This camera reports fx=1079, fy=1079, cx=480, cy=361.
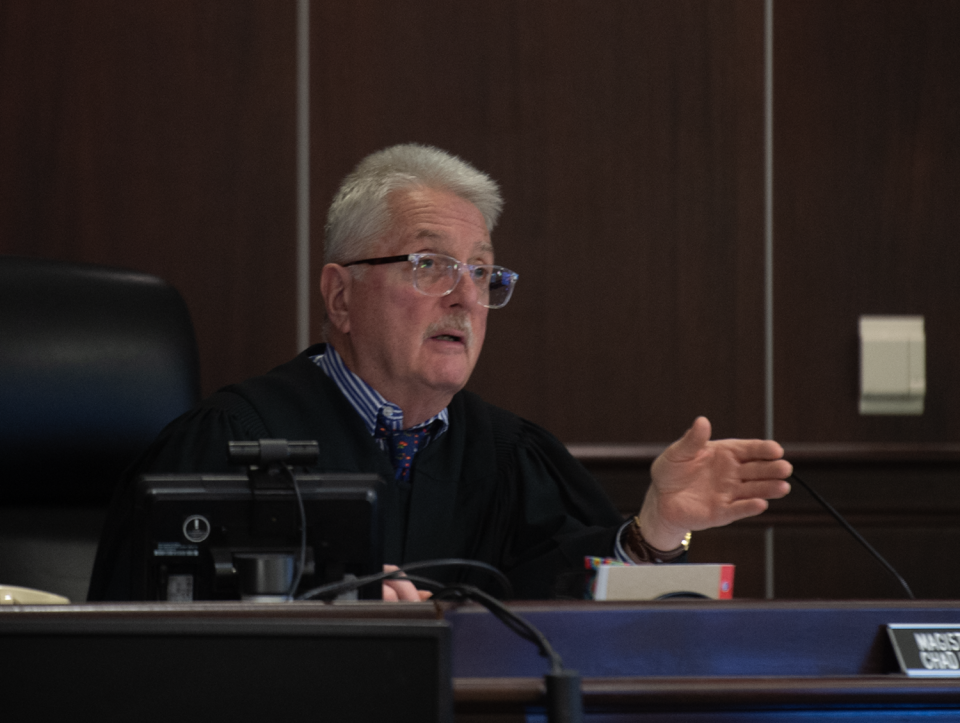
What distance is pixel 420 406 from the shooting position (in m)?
1.87

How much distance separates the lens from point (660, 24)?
7.77 feet

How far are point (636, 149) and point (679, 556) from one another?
1085mm

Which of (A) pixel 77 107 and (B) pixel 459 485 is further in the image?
(A) pixel 77 107

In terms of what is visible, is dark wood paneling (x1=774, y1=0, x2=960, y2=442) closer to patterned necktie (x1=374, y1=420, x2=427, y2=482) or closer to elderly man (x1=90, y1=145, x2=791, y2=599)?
elderly man (x1=90, y1=145, x2=791, y2=599)

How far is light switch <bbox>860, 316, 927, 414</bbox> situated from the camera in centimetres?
233

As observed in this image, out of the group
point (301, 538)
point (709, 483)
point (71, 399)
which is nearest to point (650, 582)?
point (301, 538)

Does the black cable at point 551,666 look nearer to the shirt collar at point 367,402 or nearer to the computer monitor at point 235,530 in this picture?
the computer monitor at point 235,530

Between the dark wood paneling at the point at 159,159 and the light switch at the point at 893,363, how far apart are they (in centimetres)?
124

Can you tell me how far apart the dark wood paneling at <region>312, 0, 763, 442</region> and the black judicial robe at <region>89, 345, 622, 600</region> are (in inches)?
15.3

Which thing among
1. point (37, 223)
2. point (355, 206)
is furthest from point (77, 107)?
point (355, 206)

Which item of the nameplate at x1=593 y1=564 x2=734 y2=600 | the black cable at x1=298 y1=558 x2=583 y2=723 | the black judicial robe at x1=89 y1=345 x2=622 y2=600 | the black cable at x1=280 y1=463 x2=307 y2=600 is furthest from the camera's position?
the black judicial robe at x1=89 y1=345 x2=622 y2=600

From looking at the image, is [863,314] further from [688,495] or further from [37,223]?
[37,223]

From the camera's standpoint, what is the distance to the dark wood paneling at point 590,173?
2.33 m

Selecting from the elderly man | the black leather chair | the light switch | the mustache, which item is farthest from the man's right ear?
the light switch
